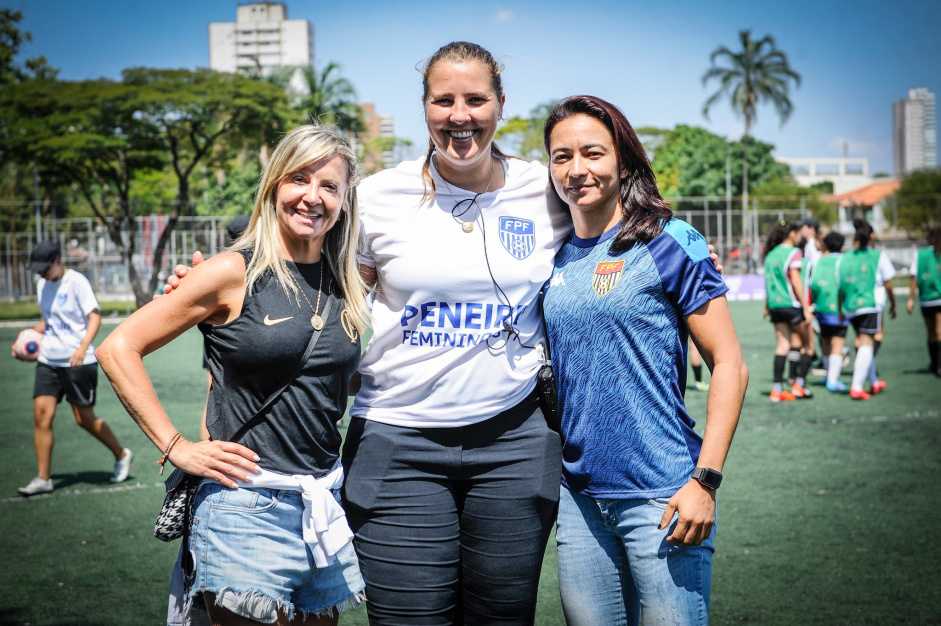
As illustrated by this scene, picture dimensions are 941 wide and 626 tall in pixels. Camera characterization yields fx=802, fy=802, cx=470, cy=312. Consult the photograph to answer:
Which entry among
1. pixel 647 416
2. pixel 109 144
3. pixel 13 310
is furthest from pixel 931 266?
pixel 13 310

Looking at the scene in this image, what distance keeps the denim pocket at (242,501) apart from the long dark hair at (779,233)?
9.67 metres

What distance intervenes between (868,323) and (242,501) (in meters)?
10.3

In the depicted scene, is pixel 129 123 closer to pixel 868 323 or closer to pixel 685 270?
pixel 868 323

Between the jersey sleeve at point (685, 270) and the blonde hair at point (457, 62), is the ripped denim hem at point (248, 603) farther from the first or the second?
the jersey sleeve at point (685, 270)

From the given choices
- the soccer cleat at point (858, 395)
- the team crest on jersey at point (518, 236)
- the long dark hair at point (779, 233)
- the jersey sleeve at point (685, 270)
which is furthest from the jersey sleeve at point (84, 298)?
the soccer cleat at point (858, 395)

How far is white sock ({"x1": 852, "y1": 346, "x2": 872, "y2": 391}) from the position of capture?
33.9 ft

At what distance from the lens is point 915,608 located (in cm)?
423

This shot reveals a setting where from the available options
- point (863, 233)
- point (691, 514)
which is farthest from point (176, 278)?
point (863, 233)

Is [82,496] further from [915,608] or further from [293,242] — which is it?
[915,608]

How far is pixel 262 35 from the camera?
14725cm

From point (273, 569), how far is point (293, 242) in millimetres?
1068

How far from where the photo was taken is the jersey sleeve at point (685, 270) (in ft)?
8.18

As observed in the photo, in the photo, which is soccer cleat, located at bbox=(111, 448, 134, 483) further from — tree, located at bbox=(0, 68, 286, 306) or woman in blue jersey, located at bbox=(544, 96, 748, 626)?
tree, located at bbox=(0, 68, 286, 306)

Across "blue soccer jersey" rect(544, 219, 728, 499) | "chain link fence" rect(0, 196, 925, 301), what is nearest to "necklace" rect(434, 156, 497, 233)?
"blue soccer jersey" rect(544, 219, 728, 499)
